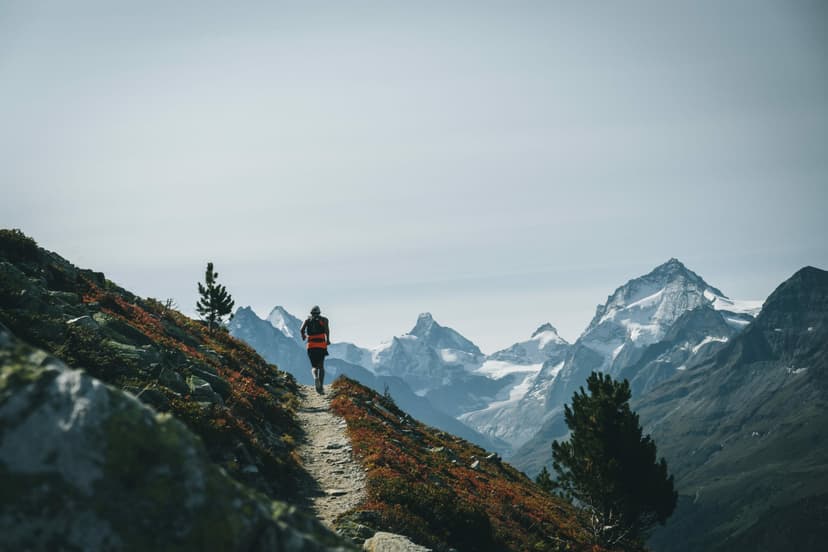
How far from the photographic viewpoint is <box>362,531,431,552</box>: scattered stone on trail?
11000 millimetres

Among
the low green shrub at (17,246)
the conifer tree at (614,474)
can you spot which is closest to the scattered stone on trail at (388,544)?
the conifer tree at (614,474)

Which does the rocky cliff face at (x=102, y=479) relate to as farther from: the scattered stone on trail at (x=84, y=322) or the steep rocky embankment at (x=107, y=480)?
the scattered stone on trail at (x=84, y=322)

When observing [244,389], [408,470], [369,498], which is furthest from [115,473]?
[244,389]

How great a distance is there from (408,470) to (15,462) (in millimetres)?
15482

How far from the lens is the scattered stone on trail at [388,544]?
36.1 feet

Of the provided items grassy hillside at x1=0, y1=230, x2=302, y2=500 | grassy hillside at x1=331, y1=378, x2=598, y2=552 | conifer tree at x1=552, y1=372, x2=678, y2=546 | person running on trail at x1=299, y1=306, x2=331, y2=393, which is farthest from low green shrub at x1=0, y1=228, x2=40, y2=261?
conifer tree at x1=552, y1=372, x2=678, y2=546

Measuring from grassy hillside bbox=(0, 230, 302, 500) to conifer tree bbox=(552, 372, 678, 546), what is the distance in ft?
44.4

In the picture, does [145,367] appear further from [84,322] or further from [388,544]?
[388,544]

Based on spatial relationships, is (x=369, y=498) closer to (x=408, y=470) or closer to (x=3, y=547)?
(x=408, y=470)

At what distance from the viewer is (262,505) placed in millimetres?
4379

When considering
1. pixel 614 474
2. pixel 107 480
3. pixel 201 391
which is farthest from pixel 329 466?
pixel 107 480

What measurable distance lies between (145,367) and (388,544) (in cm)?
829

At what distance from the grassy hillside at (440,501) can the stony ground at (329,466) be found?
424mm

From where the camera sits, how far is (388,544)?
11.2 meters
